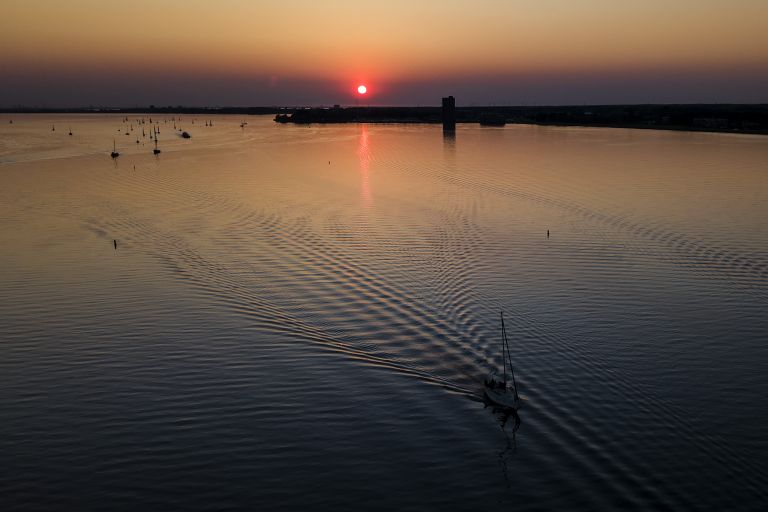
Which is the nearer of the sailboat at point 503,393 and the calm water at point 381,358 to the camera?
the calm water at point 381,358

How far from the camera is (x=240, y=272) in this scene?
135ft

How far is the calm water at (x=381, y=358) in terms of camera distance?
62.2 feet

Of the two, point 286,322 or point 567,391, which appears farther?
point 286,322

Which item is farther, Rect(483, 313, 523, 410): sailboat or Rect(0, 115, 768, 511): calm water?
Rect(483, 313, 523, 410): sailboat

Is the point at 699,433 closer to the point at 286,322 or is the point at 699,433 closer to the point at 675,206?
the point at 286,322

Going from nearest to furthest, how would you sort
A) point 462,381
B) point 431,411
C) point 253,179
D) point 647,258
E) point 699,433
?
1. point 699,433
2. point 431,411
3. point 462,381
4. point 647,258
5. point 253,179

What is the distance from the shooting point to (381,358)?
27344mm

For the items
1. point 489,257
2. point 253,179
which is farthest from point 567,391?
point 253,179

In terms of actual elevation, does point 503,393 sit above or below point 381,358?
above

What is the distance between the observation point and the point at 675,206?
2584 inches

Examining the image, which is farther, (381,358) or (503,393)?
(381,358)

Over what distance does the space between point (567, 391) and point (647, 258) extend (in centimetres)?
2423

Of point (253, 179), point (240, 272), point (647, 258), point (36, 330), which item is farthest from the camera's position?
point (253, 179)

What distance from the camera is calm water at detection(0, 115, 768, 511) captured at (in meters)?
19.0
